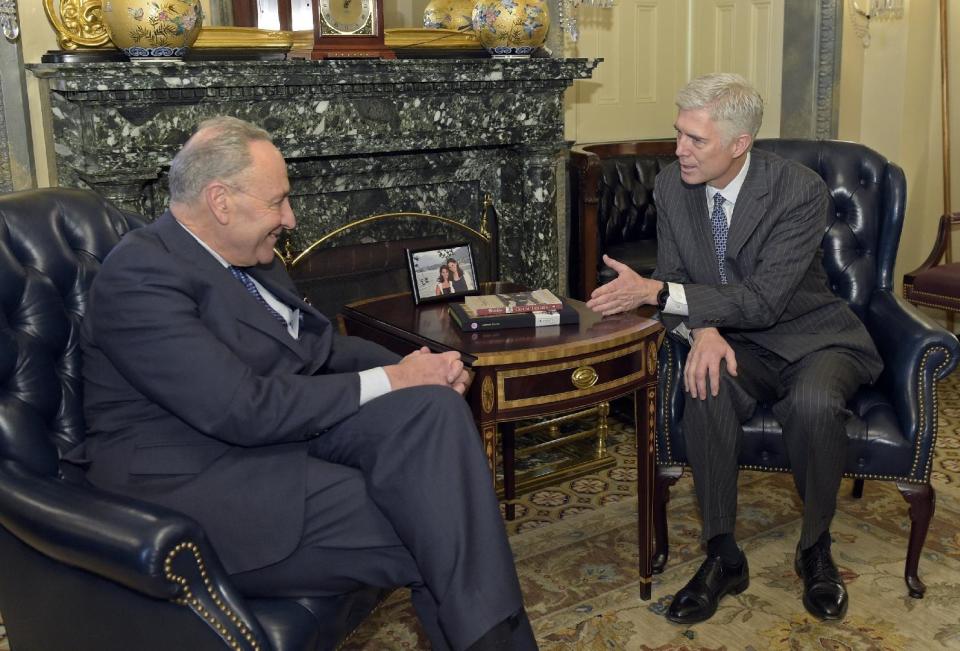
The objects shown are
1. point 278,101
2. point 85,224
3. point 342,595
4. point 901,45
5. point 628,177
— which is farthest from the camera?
point 901,45

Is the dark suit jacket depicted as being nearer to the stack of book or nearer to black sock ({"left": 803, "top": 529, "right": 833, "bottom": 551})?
the stack of book

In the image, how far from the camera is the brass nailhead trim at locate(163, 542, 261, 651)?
5.47ft

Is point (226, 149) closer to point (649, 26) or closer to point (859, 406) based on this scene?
point (859, 406)

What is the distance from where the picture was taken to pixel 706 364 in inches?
105

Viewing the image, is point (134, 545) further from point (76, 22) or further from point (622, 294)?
point (76, 22)

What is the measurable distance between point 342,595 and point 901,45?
4.30 meters

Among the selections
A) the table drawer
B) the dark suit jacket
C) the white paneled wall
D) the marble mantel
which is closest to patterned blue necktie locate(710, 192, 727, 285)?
the table drawer

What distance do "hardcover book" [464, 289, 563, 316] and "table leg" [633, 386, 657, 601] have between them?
31 centimetres

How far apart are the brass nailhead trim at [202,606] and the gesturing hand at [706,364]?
4.51ft

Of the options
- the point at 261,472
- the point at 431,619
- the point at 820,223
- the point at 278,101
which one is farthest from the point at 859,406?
the point at 278,101

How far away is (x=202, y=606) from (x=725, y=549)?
1491 millimetres

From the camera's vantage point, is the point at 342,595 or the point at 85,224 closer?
the point at 342,595

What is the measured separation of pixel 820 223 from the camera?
9.20 ft

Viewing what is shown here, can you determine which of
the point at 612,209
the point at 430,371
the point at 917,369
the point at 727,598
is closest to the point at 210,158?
the point at 430,371
